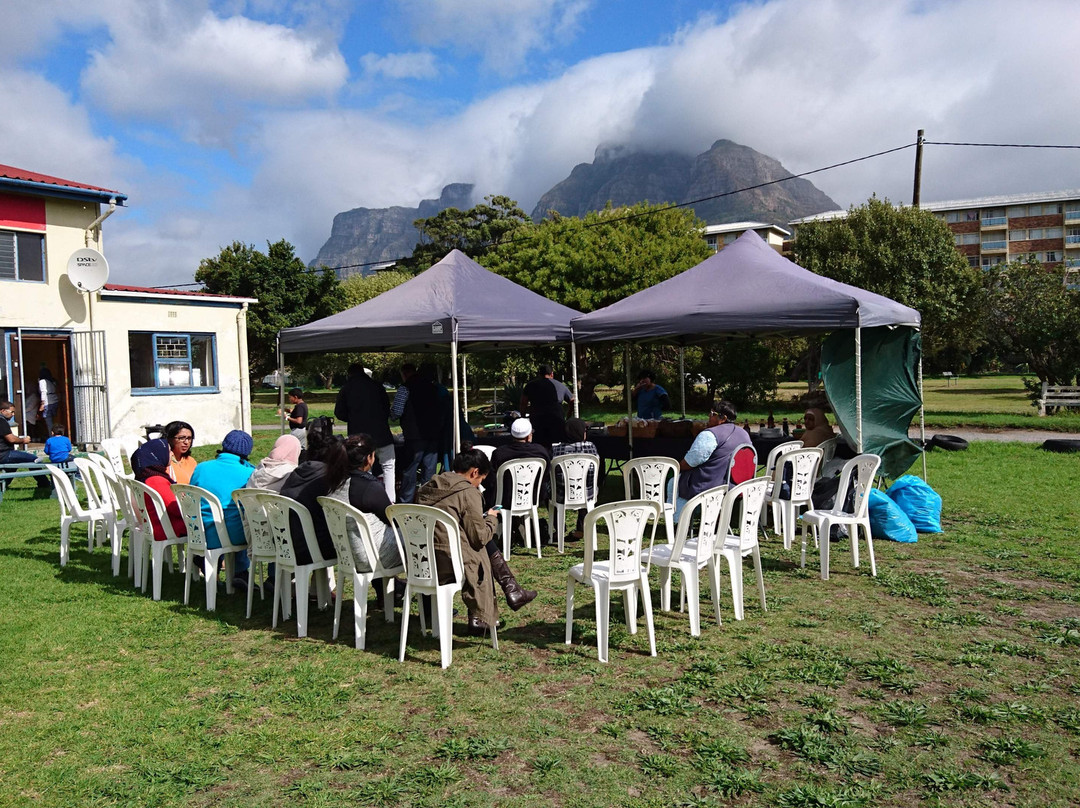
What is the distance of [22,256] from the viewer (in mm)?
14805

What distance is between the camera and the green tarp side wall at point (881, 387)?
328 inches

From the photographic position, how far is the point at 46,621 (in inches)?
223

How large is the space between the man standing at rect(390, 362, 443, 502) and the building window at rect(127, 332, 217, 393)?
9229mm

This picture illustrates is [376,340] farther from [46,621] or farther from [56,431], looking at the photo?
[56,431]

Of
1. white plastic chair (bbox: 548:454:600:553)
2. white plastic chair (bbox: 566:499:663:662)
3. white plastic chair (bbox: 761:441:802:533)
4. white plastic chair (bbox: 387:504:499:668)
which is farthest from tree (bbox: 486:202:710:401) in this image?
white plastic chair (bbox: 387:504:499:668)

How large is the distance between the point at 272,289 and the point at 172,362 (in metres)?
21.8

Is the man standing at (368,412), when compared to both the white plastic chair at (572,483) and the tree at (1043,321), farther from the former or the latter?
the tree at (1043,321)

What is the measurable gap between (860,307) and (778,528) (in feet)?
7.44

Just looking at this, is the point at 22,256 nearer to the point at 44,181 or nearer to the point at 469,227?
the point at 44,181

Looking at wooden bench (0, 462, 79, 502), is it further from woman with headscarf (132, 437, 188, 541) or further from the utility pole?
the utility pole

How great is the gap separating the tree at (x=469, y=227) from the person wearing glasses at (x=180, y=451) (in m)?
45.3

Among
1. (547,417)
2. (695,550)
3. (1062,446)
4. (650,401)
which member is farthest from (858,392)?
(1062,446)

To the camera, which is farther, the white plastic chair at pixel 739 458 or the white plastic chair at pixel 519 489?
the white plastic chair at pixel 519 489

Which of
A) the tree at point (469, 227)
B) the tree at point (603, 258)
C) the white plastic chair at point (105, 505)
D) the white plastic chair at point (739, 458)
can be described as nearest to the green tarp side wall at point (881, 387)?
the white plastic chair at point (739, 458)
